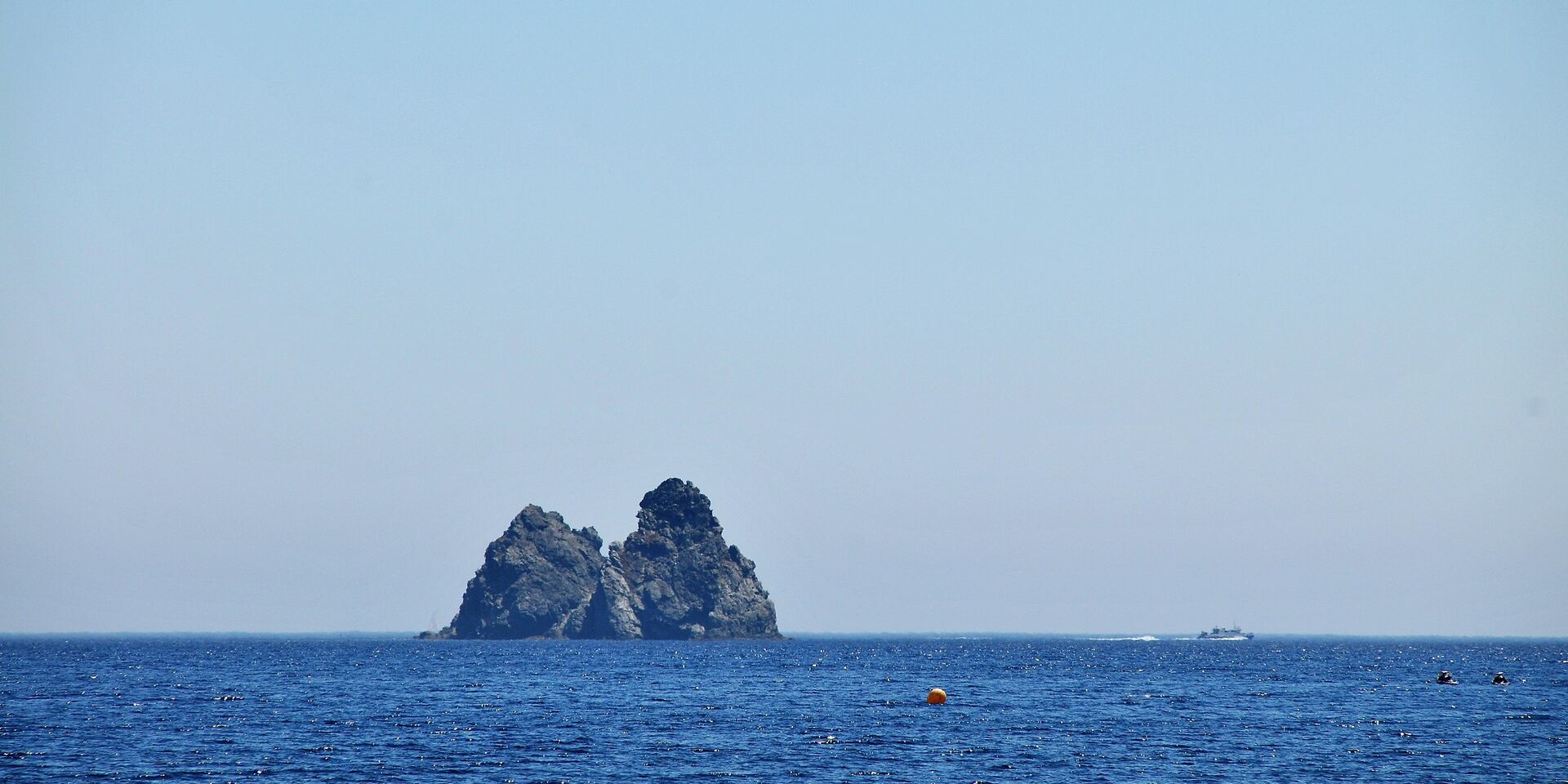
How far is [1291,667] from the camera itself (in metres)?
194

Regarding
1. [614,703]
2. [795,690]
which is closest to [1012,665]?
[795,690]

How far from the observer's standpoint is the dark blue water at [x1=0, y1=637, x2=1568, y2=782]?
71250 mm

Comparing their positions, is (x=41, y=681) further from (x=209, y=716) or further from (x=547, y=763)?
(x=547, y=763)

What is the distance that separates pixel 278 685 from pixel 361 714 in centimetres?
4013

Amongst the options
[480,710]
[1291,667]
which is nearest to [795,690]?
[480,710]

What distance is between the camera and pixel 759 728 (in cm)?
9138

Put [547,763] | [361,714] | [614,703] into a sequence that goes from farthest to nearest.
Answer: [614,703] < [361,714] < [547,763]

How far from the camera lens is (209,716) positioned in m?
97.4

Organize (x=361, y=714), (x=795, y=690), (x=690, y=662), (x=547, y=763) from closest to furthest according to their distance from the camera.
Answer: (x=547, y=763)
(x=361, y=714)
(x=795, y=690)
(x=690, y=662)

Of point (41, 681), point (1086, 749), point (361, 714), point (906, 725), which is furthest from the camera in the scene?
point (41, 681)

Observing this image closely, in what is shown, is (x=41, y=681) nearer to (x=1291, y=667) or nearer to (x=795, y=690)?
(x=795, y=690)

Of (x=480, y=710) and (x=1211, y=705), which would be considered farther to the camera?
(x=1211, y=705)

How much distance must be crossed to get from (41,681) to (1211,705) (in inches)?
4291

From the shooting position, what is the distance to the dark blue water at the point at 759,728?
7125 centimetres
